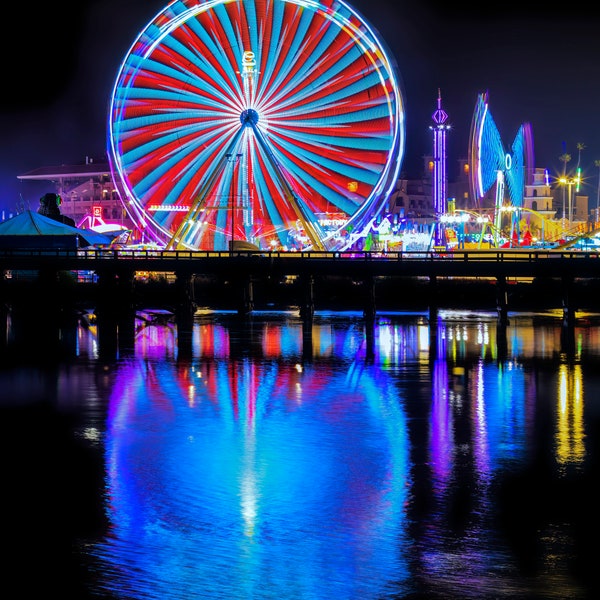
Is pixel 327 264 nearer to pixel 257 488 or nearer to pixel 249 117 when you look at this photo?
pixel 249 117

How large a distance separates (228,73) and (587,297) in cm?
3236

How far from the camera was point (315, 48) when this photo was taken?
213ft

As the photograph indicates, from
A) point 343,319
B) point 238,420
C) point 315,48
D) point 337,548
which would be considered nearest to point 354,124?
point 315,48

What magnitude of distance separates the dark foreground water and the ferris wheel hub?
22.9 meters

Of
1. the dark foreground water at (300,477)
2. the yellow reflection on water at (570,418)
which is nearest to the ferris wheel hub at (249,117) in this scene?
the dark foreground water at (300,477)

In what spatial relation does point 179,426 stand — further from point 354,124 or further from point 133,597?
point 354,124

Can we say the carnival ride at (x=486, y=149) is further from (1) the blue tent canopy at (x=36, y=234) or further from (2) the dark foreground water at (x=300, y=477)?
(2) the dark foreground water at (x=300, y=477)

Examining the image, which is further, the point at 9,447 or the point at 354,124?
the point at 354,124

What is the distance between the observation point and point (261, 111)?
219 feet

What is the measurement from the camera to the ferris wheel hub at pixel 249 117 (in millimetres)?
66000

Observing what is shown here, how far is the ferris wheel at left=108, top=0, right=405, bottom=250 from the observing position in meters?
64.1

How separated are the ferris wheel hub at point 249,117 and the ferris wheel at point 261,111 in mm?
80

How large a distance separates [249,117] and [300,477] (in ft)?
142

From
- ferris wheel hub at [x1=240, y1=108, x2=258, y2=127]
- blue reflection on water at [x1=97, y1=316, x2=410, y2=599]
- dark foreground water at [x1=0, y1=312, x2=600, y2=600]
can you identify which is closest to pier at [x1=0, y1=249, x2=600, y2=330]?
ferris wheel hub at [x1=240, y1=108, x2=258, y2=127]
